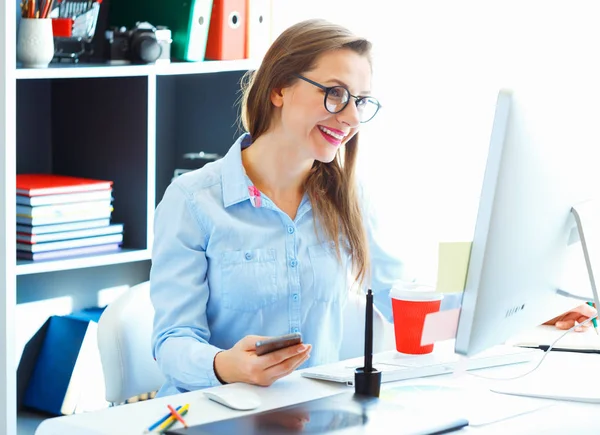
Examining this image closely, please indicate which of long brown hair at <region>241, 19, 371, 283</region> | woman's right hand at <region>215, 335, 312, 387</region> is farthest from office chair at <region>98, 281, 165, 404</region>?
long brown hair at <region>241, 19, 371, 283</region>

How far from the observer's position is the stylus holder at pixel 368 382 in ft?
4.86

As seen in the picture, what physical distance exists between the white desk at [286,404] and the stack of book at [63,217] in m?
1.05

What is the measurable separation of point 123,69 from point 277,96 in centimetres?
74

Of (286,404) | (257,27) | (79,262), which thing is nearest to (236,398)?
(286,404)

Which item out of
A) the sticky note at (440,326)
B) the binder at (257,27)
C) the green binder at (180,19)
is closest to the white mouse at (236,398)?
the sticky note at (440,326)

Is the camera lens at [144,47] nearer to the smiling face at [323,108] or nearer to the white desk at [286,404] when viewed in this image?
the smiling face at [323,108]

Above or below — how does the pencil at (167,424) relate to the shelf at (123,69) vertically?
below

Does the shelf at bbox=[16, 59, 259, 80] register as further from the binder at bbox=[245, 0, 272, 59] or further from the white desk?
the white desk

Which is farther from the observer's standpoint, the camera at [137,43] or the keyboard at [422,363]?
the camera at [137,43]

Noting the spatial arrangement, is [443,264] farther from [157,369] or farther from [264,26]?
[264,26]

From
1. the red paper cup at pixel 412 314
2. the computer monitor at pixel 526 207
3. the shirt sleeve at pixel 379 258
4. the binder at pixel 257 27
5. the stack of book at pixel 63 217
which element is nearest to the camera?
the computer monitor at pixel 526 207

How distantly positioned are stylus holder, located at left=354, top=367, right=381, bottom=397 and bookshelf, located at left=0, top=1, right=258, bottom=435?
1.13 metres

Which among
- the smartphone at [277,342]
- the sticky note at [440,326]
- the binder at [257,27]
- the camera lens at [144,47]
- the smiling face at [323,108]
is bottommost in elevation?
the smartphone at [277,342]

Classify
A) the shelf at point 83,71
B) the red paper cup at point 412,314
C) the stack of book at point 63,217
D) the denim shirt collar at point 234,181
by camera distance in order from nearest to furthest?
the red paper cup at point 412,314 → the denim shirt collar at point 234,181 → the shelf at point 83,71 → the stack of book at point 63,217
